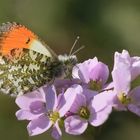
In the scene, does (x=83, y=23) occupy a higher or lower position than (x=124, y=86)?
lower

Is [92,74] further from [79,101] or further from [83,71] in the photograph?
[79,101]

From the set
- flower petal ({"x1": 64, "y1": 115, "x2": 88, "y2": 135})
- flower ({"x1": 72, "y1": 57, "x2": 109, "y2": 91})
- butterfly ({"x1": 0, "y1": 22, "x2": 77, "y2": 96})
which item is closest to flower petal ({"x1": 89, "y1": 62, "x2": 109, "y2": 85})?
flower ({"x1": 72, "y1": 57, "x2": 109, "y2": 91})

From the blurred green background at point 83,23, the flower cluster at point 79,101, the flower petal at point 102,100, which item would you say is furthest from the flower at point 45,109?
the blurred green background at point 83,23

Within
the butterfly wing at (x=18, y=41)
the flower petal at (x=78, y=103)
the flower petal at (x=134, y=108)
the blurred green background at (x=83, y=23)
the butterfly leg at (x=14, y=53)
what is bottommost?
the blurred green background at (x=83, y=23)

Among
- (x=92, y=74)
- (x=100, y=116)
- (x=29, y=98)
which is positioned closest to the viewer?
(x=100, y=116)

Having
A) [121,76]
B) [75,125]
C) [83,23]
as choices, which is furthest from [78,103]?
[83,23]

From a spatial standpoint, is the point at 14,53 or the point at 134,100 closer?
the point at 134,100

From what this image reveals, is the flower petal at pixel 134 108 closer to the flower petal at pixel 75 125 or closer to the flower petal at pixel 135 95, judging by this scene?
the flower petal at pixel 135 95
